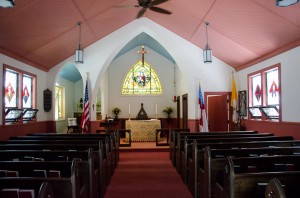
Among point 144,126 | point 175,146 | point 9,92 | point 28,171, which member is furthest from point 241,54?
point 28,171

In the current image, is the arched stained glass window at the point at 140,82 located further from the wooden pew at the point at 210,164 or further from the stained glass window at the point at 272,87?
the wooden pew at the point at 210,164

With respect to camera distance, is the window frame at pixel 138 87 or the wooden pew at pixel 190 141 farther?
the window frame at pixel 138 87

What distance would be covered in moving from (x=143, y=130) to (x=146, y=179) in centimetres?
537

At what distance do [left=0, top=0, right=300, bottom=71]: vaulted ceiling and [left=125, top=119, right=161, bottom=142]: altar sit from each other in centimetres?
346

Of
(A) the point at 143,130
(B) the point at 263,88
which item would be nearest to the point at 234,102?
(B) the point at 263,88

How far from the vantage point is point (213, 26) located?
7727mm

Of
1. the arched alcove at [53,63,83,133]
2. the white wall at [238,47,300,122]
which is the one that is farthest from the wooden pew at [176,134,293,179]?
the arched alcove at [53,63,83,133]

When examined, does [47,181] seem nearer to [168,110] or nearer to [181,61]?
[181,61]

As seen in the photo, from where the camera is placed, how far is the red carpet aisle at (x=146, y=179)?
15.6ft

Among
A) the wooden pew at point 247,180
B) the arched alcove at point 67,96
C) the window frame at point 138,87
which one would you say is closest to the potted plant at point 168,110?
the window frame at point 138,87

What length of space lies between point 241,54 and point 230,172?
670 centimetres

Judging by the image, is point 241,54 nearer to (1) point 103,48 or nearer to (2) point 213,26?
(2) point 213,26

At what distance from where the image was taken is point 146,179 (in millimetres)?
5699

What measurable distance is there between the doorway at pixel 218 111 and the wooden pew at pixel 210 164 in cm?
539
